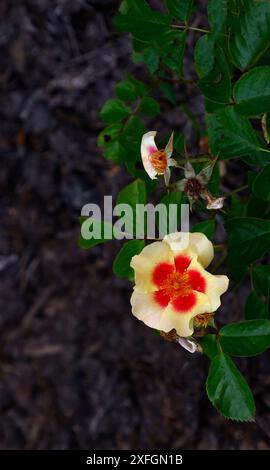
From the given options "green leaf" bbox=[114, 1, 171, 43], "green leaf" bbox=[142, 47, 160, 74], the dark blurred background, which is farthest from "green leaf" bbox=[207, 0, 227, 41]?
the dark blurred background

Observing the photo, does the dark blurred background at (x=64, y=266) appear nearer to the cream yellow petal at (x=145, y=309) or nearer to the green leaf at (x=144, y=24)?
the green leaf at (x=144, y=24)

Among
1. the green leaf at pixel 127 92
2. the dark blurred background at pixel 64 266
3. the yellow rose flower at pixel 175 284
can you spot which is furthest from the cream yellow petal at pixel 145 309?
the dark blurred background at pixel 64 266

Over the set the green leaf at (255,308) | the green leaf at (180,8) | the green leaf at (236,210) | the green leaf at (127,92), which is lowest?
the green leaf at (255,308)

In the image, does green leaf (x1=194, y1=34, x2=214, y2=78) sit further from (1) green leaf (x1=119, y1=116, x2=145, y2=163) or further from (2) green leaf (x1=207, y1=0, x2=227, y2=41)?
(1) green leaf (x1=119, y1=116, x2=145, y2=163)

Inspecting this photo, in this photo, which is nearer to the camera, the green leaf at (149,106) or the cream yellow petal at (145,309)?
the cream yellow petal at (145,309)

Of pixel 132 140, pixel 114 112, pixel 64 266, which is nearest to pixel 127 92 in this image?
pixel 114 112
